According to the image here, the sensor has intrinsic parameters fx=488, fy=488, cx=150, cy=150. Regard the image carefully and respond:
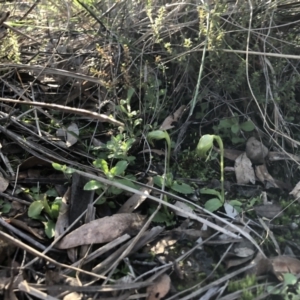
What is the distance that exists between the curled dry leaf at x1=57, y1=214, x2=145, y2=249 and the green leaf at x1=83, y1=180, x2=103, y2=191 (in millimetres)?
101

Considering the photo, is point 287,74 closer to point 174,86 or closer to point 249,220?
point 174,86

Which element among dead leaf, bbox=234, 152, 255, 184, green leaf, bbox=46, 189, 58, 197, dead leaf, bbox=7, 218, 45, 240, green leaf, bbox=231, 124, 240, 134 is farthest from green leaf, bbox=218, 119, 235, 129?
dead leaf, bbox=7, 218, 45, 240

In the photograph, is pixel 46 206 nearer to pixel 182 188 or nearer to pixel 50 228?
pixel 50 228

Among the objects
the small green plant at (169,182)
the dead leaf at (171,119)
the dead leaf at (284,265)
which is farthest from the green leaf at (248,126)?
the dead leaf at (284,265)

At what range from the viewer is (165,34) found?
2053 mm

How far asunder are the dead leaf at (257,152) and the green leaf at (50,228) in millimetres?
788

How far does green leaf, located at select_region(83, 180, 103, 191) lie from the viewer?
154 centimetres

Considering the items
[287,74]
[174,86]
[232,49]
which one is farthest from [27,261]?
[287,74]

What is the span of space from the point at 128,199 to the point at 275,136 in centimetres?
64

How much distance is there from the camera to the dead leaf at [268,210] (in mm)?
1637

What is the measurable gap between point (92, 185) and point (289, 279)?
2.14 feet

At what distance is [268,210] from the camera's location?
5.44 feet

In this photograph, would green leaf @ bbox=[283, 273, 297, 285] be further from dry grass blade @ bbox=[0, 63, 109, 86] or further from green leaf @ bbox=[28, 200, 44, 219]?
dry grass blade @ bbox=[0, 63, 109, 86]

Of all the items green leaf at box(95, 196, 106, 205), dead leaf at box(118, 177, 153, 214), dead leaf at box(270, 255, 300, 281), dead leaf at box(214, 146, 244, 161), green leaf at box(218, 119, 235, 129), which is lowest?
dead leaf at box(270, 255, 300, 281)
